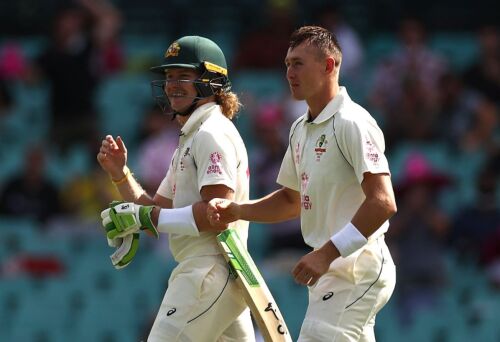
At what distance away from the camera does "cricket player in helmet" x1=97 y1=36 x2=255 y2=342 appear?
22.2ft

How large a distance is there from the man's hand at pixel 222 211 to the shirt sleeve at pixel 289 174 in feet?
1.14

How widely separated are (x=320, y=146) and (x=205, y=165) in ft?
2.00

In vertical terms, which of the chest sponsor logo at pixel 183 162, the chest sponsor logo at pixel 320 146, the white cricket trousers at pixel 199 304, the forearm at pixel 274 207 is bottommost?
the white cricket trousers at pixel 199 304

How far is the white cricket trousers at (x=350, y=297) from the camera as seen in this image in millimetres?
6391

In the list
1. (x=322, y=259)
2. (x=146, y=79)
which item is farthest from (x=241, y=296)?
(x=146, y=79)

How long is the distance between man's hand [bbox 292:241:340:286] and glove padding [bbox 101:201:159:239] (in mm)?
965

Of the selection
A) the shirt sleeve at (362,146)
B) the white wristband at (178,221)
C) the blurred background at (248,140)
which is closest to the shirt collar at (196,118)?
the white wristband at (178,221)

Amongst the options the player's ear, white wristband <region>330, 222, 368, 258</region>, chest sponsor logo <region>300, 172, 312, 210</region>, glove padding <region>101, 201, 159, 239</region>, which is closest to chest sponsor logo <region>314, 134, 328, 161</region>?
chest sponsor logo <region>300, 172, 312, 210</region>

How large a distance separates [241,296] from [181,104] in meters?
1.04

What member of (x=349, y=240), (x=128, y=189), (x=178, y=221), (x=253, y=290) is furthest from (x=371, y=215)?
(x=128, y=189)

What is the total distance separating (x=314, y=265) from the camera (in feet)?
20.4

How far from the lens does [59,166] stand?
41.5 ft

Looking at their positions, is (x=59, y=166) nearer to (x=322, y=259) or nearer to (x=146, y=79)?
(x=146, y=79)

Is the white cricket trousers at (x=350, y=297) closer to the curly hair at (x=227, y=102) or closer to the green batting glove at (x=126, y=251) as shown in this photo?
the green batting glove at (x=126, y=251)
